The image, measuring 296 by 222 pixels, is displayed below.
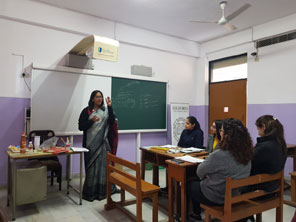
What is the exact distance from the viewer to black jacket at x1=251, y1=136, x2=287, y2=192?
6.99 ft

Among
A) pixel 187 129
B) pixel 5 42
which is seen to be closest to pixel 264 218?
pixel 187 129

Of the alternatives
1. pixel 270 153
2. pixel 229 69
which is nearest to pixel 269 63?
pixel 229 69

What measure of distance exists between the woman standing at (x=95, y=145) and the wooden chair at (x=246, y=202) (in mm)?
1642

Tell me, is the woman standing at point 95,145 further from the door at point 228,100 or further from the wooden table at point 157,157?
the door at point 228,100

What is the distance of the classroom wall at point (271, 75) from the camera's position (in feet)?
14.1

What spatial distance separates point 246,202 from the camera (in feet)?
7.19

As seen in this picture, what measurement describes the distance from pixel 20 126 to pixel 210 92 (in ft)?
14.0

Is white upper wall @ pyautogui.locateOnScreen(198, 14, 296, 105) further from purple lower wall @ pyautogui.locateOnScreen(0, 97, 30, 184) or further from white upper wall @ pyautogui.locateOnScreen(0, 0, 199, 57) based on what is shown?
purple lower wall @ pyautogui.locateOnScreen(0, 97, 30, 184)

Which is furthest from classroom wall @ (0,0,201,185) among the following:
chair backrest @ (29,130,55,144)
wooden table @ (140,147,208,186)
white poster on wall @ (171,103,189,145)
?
wooden table @ (140,147,208,186)

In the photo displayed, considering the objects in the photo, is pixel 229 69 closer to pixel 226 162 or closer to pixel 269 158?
pixel 269 158

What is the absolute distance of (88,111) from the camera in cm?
331

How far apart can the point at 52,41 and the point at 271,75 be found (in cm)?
417

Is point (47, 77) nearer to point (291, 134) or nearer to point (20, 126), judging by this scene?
point (20, 126)

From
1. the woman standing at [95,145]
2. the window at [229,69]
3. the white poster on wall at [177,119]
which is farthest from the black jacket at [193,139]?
the window at [229,69]
